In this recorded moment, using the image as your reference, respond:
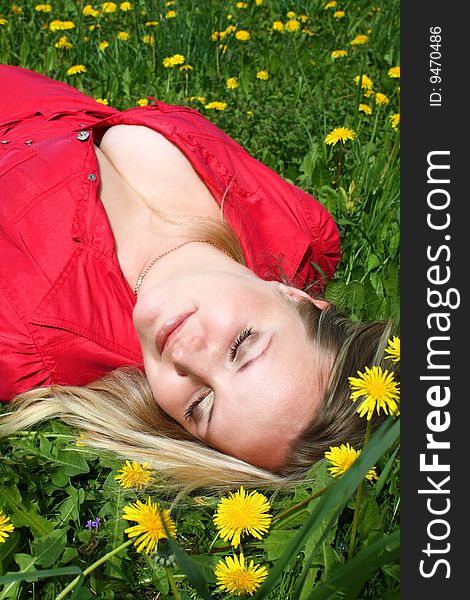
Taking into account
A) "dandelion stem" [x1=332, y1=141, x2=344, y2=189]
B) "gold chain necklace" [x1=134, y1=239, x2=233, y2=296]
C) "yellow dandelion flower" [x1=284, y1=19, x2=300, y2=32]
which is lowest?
"gold chain necklace" [x1=134, y1=239, x2=233, y2=296]

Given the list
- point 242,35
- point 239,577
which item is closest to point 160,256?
point 239,577

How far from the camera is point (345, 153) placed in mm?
Answer: 3172

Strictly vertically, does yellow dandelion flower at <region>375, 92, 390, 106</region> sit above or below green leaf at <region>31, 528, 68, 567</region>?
above

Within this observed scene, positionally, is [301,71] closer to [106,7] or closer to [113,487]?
[106,7]

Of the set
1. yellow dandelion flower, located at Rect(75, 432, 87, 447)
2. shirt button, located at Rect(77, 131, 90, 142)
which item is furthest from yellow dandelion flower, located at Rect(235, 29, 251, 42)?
yellow dandelion flower, located at Rect(75, 432, 87, 447)

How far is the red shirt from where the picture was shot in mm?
2326

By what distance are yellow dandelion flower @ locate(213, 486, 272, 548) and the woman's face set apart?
278mm

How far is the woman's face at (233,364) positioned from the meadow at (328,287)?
14 centimetres

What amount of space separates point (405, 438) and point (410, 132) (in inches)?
26.9

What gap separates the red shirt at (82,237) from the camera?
2.33 m

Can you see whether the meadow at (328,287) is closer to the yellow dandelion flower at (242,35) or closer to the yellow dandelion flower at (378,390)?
the yellow dandelion flower at (242,35)

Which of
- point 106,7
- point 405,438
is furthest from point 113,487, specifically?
point 106,7

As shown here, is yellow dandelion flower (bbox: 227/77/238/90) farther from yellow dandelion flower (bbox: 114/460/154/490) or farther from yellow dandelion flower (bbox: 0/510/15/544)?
yellow dandelion flower (bbox: 0/510/15/544)

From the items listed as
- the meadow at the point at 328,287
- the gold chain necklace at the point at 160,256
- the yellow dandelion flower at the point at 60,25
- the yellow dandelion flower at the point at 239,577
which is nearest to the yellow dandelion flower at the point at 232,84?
the meadow at the point at 328,287
